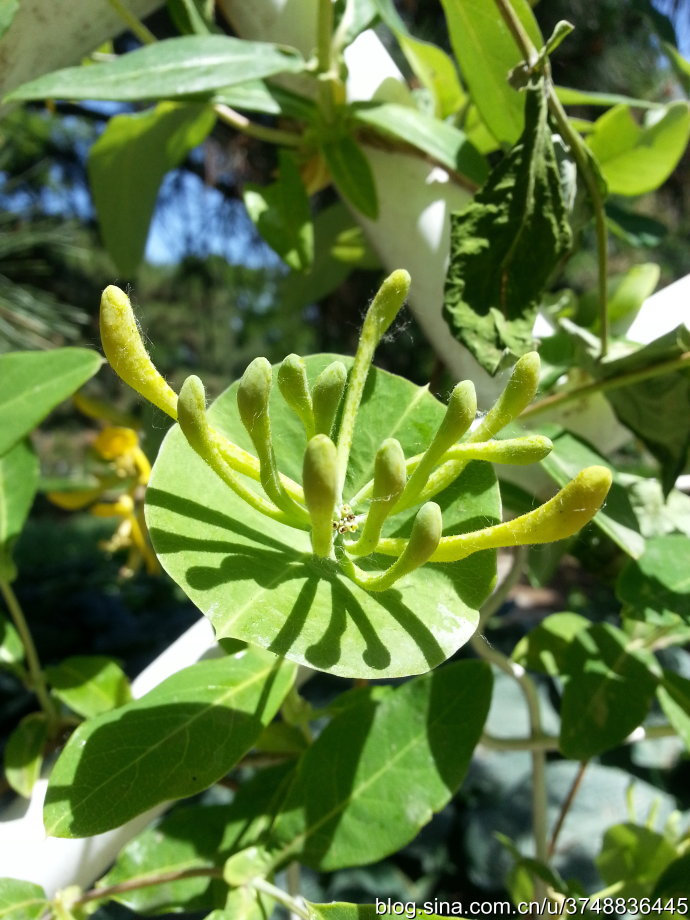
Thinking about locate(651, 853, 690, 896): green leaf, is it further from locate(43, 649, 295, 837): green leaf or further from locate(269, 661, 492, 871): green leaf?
locate(43, 649, 295, 837): green leaf

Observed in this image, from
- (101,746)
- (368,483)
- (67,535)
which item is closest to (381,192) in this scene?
(368,483)

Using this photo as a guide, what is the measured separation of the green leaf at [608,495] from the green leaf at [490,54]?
19 centimetres

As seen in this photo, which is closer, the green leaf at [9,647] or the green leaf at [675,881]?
the green leaf at [675,881]

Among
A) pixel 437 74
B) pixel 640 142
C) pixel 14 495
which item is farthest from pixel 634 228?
pixel 14 495

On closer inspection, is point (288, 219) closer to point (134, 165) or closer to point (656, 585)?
point (134, 165)

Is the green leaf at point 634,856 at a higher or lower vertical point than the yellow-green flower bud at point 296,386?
lower

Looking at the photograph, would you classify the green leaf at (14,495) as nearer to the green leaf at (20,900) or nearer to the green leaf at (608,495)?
the green leaf at (20,900)

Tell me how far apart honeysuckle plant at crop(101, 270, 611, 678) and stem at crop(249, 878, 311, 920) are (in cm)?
16

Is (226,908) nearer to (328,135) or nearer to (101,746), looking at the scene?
(101,746)

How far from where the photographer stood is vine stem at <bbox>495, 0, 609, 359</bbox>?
378 millimetres

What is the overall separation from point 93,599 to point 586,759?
1566 mm

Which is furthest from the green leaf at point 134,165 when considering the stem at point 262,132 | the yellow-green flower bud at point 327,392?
the yellow-green flower bud at point 327,392

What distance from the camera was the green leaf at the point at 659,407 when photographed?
41 cm

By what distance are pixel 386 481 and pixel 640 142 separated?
0.43m
